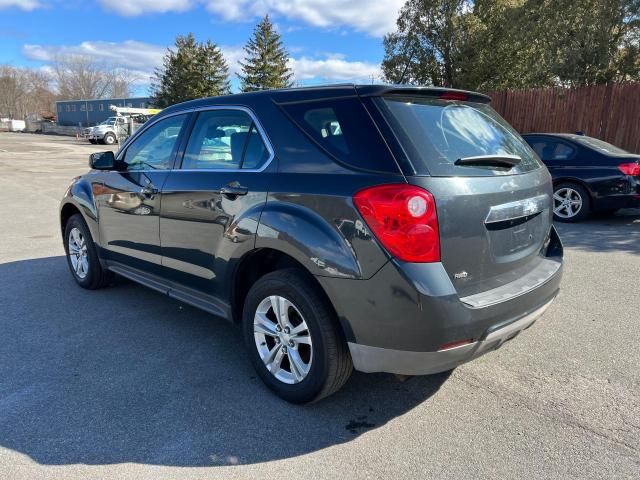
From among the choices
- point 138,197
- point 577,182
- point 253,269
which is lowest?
point 253,269

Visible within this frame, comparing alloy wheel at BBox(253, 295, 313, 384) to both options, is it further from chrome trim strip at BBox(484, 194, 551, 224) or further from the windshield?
the windshield

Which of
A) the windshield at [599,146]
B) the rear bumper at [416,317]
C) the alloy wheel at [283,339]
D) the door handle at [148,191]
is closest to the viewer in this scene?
the rear bumper at [416,317]

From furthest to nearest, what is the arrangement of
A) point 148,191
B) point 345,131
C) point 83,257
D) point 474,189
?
point 83,257 → point 148,191 → point 345,131 → point 474,189

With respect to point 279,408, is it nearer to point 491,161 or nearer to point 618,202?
point 491,161

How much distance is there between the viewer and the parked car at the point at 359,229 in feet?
7.93

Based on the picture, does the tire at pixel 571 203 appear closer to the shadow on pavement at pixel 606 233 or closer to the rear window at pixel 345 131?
the shadow on pavement at pixel 606 233

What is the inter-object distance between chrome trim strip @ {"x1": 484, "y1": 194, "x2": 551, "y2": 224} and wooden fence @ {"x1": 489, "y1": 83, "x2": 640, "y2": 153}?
39.4 ft

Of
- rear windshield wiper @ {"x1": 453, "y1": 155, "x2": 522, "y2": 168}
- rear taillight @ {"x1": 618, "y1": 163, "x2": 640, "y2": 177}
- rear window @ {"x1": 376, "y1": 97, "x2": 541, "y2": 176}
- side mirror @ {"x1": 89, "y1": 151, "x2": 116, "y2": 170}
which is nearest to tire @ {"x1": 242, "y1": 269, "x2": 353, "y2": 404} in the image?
rear window @ {"x1": 376, "y1": 97, "x2": 541, "y2": 176}

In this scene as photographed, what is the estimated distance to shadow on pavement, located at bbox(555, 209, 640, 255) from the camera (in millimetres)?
6742

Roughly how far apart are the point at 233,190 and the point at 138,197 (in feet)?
4.36

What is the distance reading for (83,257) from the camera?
16.8ft

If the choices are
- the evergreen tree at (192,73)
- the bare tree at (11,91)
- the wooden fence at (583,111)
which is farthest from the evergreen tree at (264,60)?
the bare tree at (11,91)

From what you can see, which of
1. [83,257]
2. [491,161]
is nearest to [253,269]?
[491,161]

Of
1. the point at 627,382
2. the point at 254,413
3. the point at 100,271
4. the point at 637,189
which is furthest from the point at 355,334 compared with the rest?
the point at 637,189
